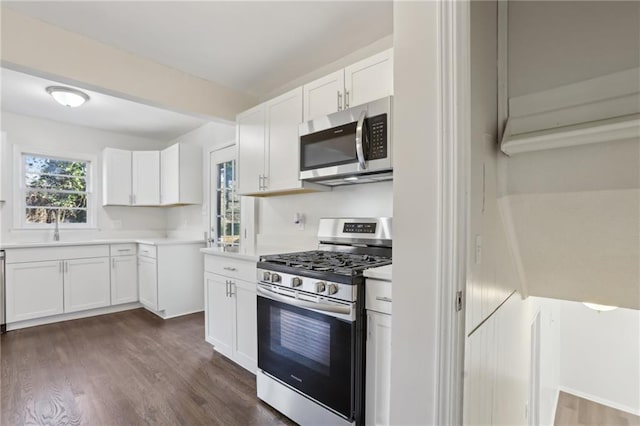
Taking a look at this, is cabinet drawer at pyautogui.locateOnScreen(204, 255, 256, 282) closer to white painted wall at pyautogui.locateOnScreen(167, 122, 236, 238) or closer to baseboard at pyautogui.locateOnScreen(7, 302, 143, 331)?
white painted wall at pyautogui.locateOnScreen(167, 122, 236, 238)

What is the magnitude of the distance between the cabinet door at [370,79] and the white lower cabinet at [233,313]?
1.36 m

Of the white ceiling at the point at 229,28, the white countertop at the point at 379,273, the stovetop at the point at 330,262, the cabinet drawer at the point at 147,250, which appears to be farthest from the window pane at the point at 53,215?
the white countertop at the point at 379,273

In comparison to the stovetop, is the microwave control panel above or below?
above

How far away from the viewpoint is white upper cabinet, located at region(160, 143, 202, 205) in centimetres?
406

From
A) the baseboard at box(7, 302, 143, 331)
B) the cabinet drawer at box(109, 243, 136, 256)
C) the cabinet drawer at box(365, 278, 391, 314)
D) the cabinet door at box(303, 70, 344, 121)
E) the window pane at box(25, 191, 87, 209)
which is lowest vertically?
the baseboard at box(7, 302, 143, 331)

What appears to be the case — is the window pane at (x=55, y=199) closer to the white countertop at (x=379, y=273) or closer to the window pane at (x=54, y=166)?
the window pane at (x=54, y=166)

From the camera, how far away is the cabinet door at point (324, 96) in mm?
2139

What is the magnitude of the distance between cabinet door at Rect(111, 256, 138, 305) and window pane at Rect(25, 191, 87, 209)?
3.38ft

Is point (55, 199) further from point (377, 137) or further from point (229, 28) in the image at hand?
point (377, 137)

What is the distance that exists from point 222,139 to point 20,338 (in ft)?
9.62

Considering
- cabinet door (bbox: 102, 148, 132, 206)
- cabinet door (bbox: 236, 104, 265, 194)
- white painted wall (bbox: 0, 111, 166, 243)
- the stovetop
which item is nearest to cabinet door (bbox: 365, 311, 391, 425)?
the stovetop

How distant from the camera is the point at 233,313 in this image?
97.8 inches

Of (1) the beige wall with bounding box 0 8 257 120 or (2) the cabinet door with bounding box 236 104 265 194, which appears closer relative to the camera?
(1) the beige wall with bounding box 0 8 257 120

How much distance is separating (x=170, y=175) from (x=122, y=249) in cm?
113
